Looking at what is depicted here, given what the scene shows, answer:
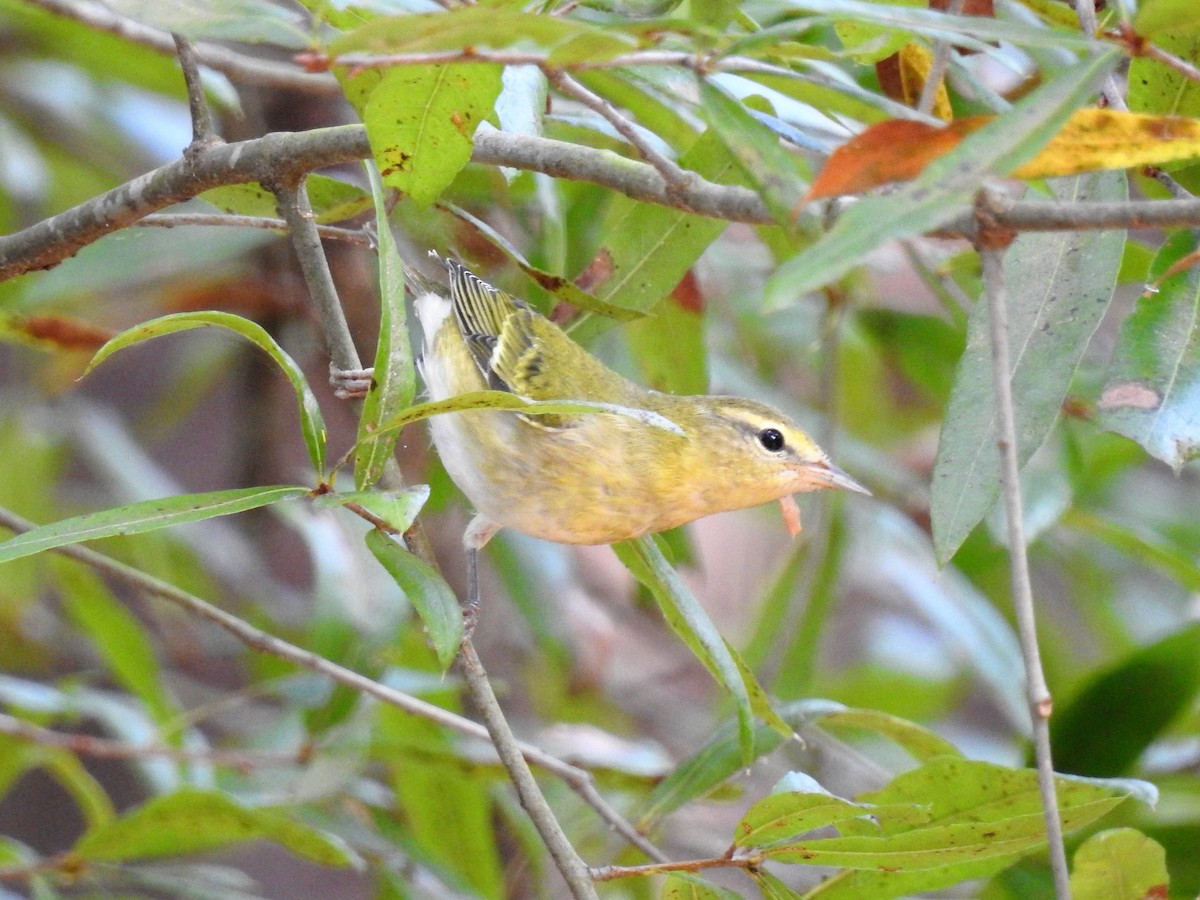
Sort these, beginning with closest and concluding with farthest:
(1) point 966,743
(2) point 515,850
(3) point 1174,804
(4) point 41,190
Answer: (3) point 1174,804, (2) point 515,850, (4) point 41,190, (1) point 966,743

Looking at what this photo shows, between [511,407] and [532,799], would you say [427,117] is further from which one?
[532,799]

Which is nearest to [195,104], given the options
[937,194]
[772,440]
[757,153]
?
[757,153]

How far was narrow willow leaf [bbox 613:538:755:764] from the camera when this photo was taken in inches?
78.0

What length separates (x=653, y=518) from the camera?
247 cm

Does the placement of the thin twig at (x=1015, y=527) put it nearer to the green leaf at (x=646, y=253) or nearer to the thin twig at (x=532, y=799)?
the thin twig at (x=532, y=799)

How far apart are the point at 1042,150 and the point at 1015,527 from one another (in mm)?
375

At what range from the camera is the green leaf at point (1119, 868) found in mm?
1711

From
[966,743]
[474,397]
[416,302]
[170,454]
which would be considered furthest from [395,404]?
[170,454]

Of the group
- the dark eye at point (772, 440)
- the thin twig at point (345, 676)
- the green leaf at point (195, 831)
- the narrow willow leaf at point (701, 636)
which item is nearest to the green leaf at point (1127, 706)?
the dark eye at point (772, 440)

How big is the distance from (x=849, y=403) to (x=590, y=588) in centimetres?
112

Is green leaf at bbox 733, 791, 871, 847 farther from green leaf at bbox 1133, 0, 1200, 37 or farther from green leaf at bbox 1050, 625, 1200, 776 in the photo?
green leaf at bbox 1050, 625, 1200, 776

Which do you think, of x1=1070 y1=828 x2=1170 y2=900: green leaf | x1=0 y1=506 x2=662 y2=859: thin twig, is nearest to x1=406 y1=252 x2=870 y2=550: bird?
x1=0 y1=506 x2=662 y2=859: thin twig

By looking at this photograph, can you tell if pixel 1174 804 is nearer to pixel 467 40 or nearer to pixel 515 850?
pixel 515 850

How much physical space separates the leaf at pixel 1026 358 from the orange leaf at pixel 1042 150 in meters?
0.43
